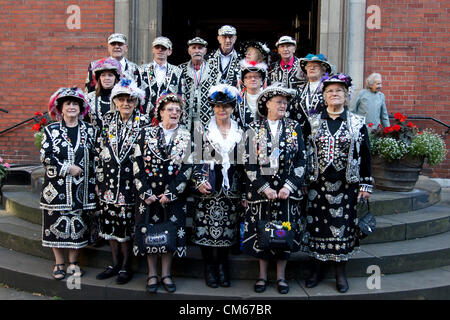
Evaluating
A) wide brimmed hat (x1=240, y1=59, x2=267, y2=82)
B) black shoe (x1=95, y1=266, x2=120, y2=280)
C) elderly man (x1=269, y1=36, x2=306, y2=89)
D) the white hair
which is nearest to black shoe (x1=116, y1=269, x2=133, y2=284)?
black shoe (x1=95, y1=266, x2=120, y2=280)

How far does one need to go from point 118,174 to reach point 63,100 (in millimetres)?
946

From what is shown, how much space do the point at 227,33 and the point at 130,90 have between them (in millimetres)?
1756

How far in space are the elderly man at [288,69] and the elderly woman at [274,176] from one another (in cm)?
111

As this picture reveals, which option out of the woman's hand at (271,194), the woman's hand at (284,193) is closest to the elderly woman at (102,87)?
the woman's hand at (271,194)

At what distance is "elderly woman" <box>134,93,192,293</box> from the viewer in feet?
11.9

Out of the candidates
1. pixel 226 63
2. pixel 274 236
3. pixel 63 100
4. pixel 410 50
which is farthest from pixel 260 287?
pixel 410 50

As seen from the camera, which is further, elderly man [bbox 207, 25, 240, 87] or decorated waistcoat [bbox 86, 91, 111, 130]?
elderly man [bbox 207, 25, 240, 87]

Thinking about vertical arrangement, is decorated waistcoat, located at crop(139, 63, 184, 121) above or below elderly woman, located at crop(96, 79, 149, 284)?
above

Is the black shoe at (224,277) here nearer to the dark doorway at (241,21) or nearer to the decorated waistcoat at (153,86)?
the decorated waistcoat at (153,86)

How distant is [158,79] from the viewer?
16.5ft

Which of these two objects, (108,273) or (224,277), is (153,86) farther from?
(224,277)

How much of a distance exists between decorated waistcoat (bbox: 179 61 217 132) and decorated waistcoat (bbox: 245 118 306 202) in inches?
65.1

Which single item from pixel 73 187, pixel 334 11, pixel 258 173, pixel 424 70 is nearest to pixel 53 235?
pixel 73 187

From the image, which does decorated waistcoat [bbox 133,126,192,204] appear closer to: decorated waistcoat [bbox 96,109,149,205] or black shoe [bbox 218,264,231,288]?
decorated waistcoat [bbox 96,109,149,205]
